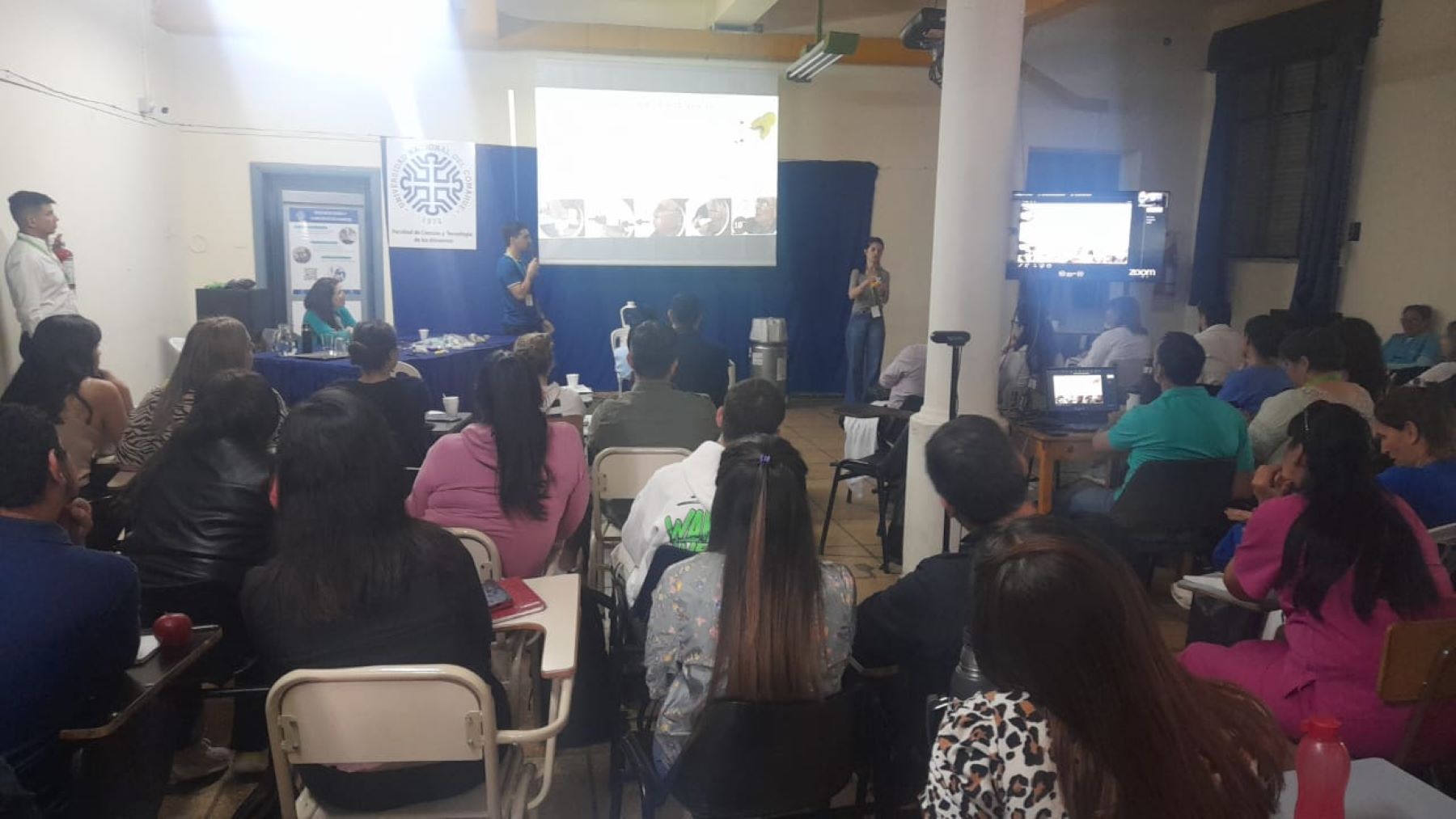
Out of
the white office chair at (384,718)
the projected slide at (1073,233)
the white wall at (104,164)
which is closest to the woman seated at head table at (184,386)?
the white office chair at (384,718)

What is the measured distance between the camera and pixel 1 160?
16.4 feet

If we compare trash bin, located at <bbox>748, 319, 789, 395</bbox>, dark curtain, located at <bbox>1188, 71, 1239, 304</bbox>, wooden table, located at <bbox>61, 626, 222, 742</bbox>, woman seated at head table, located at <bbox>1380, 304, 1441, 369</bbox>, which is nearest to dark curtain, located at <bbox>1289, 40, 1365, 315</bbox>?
woman seated at head table, located at <bbox>1380, 304, 1441, 369</bbox>

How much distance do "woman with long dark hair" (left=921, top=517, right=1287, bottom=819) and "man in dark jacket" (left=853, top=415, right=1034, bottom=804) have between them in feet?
2.12

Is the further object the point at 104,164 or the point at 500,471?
the point at 104,164

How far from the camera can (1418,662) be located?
5.56 ft

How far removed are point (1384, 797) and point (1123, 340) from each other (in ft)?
15.5

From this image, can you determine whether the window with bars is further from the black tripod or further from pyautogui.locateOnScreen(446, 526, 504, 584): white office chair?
pyautogui.locateOnScreen(446, 526, 504, 584): white office chair

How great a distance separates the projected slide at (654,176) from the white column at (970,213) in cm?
428

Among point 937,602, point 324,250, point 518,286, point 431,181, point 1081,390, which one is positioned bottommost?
point 937,602

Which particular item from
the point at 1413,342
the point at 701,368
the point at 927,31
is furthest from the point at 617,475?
the point at 1413,342

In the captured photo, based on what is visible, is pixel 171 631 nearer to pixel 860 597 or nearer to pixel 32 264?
pixel 860 597

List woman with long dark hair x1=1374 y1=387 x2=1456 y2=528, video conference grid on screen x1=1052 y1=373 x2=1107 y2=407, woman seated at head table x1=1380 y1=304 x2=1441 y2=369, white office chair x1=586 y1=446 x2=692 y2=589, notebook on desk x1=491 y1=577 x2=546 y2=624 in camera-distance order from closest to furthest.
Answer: notebook on desk x1=491 y1=577 x2=546 y2=624
woman with long dark hair x1=1374 y1=387 x2=1456 y2=528
white office chair x1=586 y1=446 x2=692 y2=589
video conference grid on screen x1=1052 y1=373 x2=1107 y2=407
woman seated at head table x1=1380 y1=304 x2=1441 y2=369

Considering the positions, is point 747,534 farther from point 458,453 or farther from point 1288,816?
point 458,453

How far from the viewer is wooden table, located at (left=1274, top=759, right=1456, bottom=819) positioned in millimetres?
1290
